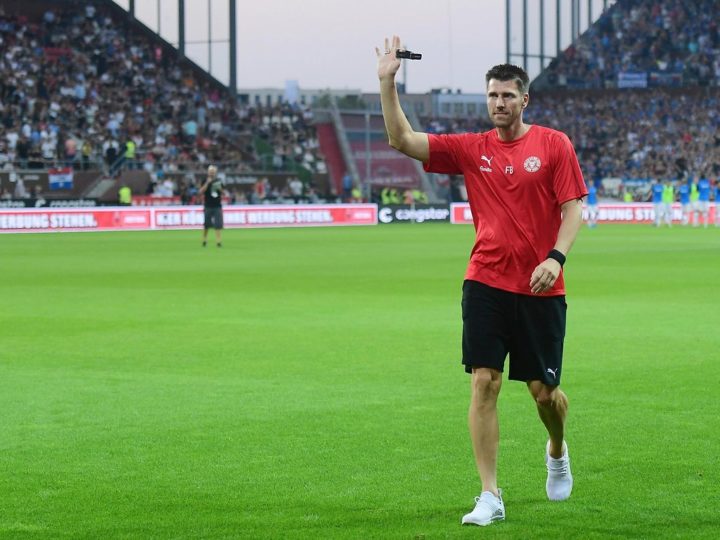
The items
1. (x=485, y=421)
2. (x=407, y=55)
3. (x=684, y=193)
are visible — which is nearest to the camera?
(x=407, y=55)

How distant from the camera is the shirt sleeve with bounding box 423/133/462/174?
7.02 meters

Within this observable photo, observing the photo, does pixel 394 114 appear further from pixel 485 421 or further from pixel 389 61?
pixel 485 421

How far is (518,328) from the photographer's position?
22.5ft

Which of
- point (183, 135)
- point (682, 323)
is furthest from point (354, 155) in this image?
point (682, 323)

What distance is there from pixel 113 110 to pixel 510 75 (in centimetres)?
5605

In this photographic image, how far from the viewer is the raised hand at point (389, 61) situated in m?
6.66

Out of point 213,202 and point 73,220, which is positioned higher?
point 213,202

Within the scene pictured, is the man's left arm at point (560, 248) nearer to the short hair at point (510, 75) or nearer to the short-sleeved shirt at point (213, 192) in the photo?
the short hair at point (510, 75)

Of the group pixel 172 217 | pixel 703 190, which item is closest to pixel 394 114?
pixel 172 217

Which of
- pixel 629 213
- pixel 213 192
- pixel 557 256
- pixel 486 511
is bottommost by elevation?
pixel 629 213

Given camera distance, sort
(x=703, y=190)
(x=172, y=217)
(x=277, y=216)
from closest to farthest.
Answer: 1. (x=172, y=217)
2. (x=703, y=190)
3. (x=277, y=216)

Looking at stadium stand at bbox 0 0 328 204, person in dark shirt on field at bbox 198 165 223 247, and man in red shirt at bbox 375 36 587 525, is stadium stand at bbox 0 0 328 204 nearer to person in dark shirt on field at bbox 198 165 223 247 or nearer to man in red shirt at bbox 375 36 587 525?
person in dark shirt on field at bbox 198 165 223 247

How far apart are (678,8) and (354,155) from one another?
20.1 meters

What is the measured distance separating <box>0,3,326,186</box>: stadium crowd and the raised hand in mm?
48832
